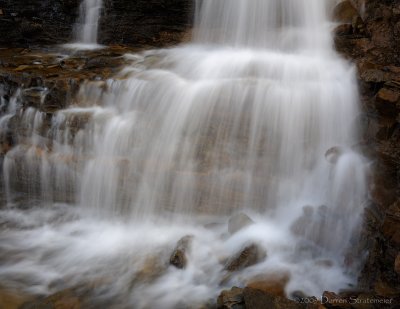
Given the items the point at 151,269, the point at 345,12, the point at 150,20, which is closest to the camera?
the point at 151,269

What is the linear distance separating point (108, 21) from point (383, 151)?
909 cm

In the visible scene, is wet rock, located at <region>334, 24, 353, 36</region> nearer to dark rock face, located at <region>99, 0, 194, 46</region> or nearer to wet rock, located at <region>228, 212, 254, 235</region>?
dark rock face, located at <region>99, 0, 194, 46</region>

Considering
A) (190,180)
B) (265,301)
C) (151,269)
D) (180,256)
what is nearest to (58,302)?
(151,269)

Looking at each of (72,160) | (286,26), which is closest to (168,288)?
(72,160)

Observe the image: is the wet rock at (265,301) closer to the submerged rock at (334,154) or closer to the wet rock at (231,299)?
the wet rock at (231,299)

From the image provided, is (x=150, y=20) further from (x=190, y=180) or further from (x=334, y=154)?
(x=334, y=154)

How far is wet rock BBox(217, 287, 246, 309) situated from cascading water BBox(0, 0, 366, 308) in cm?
39

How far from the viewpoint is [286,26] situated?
1042 centimetres

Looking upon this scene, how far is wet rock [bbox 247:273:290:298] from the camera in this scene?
4.98 metres

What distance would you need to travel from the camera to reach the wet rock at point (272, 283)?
4979 millimetres

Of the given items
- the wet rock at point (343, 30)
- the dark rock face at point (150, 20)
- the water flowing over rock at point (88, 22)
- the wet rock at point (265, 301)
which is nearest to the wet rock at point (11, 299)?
the wet rock at point (265, 301)

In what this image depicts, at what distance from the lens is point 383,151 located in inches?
207

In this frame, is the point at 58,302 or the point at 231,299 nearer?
the point at 231,299

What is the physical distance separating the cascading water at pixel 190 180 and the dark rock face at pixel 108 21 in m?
3.10
